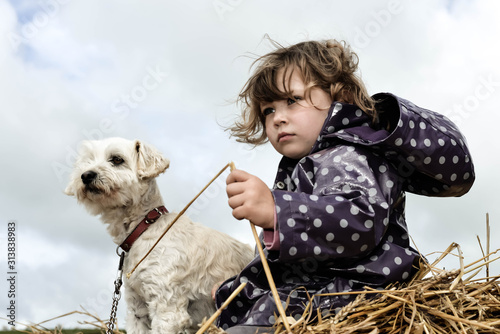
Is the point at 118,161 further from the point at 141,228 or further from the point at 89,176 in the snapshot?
the point at 141,228

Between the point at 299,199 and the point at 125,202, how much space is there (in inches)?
90.8

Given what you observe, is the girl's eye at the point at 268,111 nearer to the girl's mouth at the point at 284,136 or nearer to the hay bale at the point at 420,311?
the girl's mouth at the point at 284,136

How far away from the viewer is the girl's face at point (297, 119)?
3510mm

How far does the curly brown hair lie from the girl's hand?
1112 mm

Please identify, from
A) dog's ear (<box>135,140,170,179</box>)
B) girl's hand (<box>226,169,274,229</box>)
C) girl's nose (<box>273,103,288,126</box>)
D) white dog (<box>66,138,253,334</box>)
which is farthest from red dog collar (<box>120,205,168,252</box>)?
girl's hand (<box>226,169,274,229</box>)

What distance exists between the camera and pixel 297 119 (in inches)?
138

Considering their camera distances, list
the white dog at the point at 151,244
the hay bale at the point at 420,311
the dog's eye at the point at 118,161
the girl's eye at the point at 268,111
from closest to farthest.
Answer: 1. the hay bale at the point at 420,311
2. the girl's eye at the point at 268,111
3. the white dog at the point at 151,244
4. the dog's eye at the point at 118,161

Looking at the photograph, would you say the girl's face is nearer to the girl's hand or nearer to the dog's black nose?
the girl's hand

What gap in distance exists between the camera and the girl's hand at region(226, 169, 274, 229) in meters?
2.61

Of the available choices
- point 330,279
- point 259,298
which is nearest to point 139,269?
point 259,298

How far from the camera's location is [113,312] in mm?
3873

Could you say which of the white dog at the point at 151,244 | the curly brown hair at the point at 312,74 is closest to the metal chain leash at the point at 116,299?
the white dog at the point at 151,244

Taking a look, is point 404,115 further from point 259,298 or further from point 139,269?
point 139,269

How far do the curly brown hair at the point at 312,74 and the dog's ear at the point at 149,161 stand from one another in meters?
0.94
